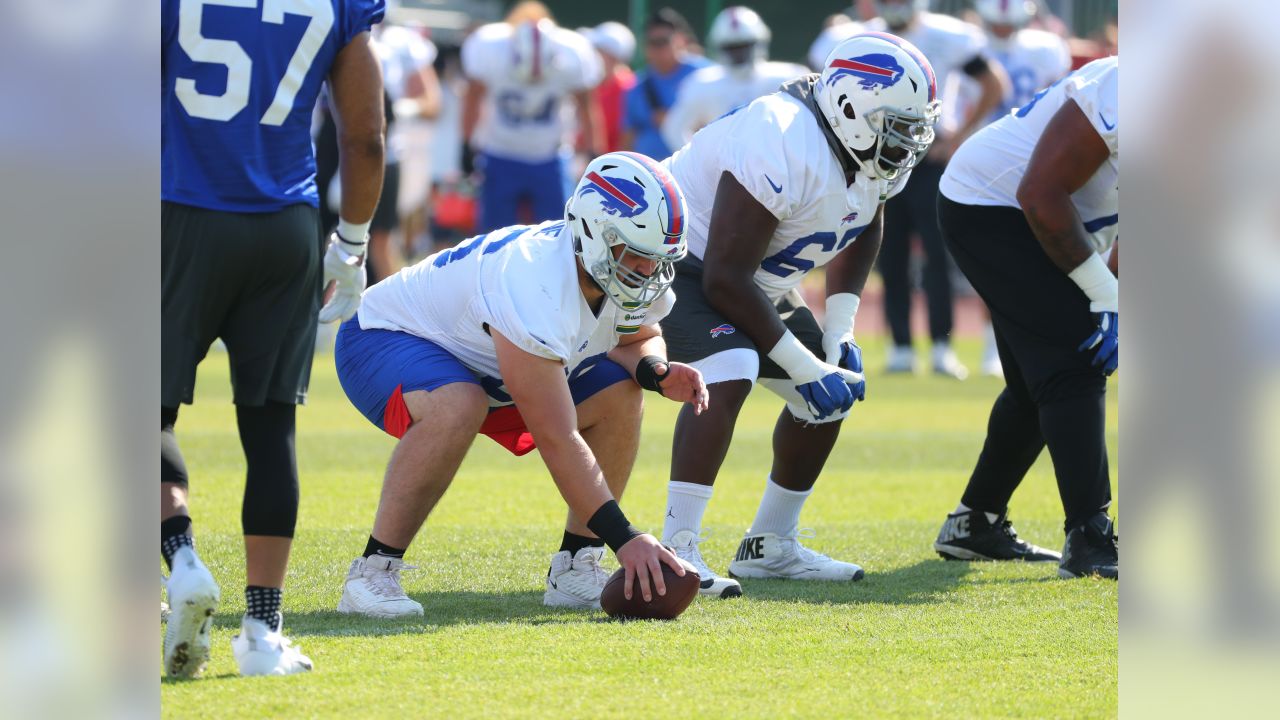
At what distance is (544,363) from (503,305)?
18cm

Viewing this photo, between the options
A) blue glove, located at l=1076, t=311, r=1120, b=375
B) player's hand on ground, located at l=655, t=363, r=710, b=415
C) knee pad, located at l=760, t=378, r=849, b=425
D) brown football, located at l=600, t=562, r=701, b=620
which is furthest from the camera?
blue glove, located at l=1076, t=311, r=1120, b=375

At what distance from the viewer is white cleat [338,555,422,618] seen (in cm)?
411

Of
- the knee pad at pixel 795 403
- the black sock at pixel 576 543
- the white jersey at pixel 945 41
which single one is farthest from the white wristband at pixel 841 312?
the white jersey at pixel 945 41

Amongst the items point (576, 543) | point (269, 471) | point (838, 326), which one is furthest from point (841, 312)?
point (269, 471)

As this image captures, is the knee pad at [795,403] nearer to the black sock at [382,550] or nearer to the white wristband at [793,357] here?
the white wristband at [793,357]

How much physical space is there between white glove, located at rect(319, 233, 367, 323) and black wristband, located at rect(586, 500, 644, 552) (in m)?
0.99

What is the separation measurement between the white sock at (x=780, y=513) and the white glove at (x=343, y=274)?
57.2 inches

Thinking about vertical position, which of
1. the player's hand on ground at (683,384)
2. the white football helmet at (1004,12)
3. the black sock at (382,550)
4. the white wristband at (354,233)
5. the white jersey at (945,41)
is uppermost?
the white football helmet at (1004,12)

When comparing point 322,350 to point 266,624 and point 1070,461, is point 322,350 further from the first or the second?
point 266,624

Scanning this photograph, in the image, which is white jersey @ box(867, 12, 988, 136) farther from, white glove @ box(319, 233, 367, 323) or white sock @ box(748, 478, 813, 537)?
white glove @ box(319, 233, 367, 323)

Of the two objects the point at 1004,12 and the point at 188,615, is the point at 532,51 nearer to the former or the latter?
the point at 1004,12

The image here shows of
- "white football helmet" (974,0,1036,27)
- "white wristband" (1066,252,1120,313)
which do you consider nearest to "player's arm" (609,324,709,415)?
"white wristband" (1066,252,1120,313)

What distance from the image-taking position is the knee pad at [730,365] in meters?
4.66
